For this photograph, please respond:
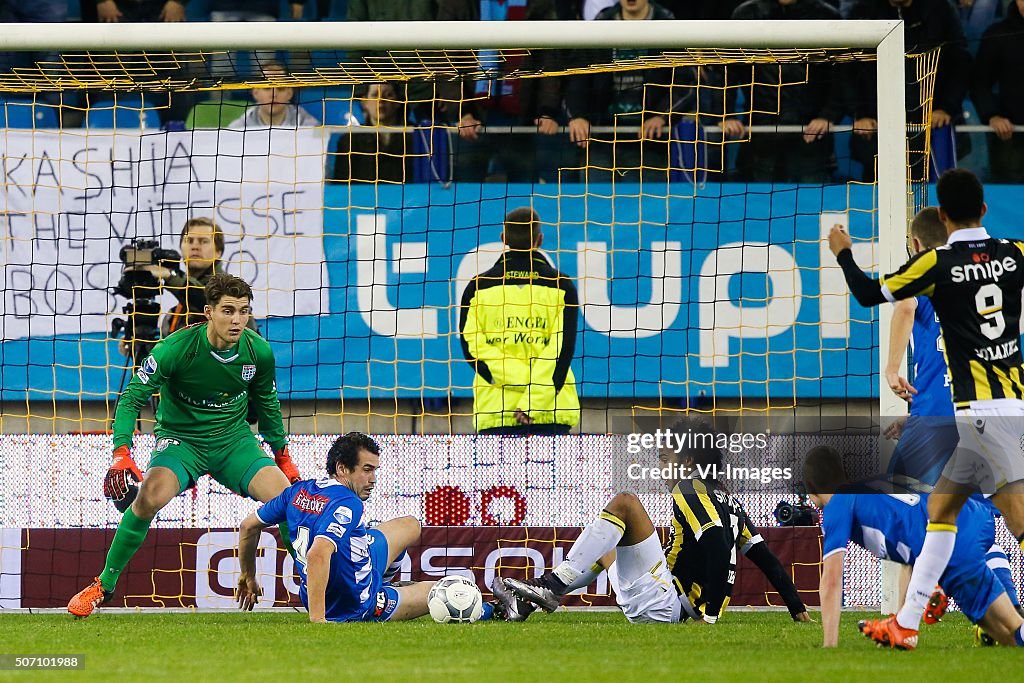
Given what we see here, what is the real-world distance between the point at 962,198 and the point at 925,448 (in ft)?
3.48

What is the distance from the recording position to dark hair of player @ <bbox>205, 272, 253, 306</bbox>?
7836mm

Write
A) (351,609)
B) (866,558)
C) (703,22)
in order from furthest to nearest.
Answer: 1. (866,558)
2. (703,22)
3. (351,609)

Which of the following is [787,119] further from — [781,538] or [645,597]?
[645,597]

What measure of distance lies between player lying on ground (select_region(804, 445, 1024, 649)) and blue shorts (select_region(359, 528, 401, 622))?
231 cm

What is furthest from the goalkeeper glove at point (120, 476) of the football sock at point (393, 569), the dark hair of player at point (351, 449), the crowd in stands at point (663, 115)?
the crowd in stands at point (663, 115)

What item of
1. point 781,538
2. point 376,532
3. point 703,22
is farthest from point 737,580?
point 703,22

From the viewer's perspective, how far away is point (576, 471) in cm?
888

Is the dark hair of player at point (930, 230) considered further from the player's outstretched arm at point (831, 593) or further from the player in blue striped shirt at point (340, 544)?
the player in blue striped shirt at point (340, 544)

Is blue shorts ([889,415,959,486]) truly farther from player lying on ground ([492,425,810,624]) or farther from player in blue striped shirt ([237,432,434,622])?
player in blue striped shirt ([237,432,434,622])

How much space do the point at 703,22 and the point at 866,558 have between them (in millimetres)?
3332

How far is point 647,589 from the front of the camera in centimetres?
769

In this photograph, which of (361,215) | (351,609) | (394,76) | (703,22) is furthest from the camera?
(361,215)

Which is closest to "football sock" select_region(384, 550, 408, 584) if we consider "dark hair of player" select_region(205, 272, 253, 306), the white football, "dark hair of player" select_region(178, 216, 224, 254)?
the white football

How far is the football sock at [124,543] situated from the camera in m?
7.73
